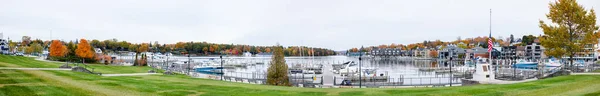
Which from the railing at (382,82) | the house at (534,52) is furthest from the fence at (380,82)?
the house at (534,52)

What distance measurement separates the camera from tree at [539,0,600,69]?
29219 millimetres

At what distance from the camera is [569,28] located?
1190 inches

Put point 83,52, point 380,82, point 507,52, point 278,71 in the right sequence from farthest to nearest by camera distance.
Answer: point 507,52
point 83,52
point 380,82
point 278,71

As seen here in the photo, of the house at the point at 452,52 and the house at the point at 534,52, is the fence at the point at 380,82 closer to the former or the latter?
the house at the point at 534,52

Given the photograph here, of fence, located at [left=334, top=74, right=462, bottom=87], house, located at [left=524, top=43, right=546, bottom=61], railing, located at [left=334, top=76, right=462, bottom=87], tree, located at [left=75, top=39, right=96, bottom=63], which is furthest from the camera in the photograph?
house, located at [left=524, top=43, right=546, bottom=61]

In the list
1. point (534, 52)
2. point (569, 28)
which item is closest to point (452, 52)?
point (534, 52)

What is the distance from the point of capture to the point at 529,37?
144 meters

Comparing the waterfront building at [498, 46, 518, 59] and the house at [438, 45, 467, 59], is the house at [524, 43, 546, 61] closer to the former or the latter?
the waterfront building at [498, 46, 518, 59]

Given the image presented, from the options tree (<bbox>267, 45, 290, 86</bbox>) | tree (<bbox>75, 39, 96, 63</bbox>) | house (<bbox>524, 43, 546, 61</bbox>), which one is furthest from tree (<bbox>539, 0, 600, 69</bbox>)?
house (<bbox>524, 43, 546, 61</bbox>)

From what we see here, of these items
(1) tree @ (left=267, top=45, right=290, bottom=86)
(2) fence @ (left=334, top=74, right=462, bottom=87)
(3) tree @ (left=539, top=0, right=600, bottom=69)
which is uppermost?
(3) tree @ (left=539, top=0, right=600, bottom=69)

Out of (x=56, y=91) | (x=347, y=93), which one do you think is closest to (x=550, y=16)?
(x=347, y=93)

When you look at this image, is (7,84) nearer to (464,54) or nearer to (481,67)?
(481,67)

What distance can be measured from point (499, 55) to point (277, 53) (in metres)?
141

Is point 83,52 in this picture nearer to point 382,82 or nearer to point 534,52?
point 382,82
